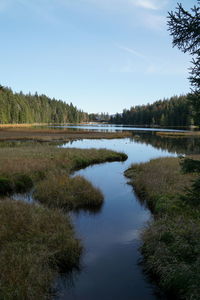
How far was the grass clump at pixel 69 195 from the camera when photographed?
14516 millimetres

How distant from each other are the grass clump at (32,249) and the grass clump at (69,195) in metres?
2.66

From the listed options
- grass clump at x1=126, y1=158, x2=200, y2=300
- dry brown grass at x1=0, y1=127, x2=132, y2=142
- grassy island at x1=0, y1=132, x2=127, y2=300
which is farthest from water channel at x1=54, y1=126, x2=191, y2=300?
dry brown grass at x1=0, y1=127, x2=132, y2=142

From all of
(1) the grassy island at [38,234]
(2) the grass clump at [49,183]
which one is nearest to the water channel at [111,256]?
(1) the grassy island at [38,234]

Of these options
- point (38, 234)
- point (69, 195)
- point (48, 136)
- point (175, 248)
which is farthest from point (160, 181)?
point (48, 136)

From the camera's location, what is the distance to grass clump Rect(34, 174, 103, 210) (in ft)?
47.6

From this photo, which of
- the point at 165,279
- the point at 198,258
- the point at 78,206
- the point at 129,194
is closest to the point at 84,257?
the point at 165,279

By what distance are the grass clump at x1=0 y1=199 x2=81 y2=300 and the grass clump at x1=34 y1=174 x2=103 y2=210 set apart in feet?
8.74

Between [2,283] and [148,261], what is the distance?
16.4ft

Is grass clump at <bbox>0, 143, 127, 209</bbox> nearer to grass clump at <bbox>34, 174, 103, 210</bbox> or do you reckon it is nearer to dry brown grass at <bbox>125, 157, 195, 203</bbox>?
grass clump at <bbox>34, 174, 103, 210</bbox>

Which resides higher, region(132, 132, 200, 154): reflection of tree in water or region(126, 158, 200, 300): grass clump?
region(132, 132, 200, 154): reflection of tree in water

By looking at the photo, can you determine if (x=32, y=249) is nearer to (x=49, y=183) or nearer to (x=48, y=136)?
(x=49, y=183)

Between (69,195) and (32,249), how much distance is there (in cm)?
685

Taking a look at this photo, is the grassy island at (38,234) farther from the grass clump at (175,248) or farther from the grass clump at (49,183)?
the grass clump at (175,248)

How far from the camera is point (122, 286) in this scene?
7691 millimetres
